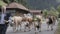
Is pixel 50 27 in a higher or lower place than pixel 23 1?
lower

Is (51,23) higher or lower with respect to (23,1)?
lower

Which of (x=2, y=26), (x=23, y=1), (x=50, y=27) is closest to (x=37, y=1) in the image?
(x=23, y=1)

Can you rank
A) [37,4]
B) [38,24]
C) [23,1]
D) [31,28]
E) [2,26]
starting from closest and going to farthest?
[2,26] < [38,24] < [31,28] < [23,1] < [37,4]

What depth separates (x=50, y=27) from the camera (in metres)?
19.8

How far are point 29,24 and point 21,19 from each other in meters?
0.94

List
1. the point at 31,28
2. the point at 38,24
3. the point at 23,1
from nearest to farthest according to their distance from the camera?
1. the point at 38,24
2. the point at 31,28
3. the point at 23,1

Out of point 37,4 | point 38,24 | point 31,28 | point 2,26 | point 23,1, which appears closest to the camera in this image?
point 2,26

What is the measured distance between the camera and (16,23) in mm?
17484

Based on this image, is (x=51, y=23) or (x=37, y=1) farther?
(x=37, y=1)

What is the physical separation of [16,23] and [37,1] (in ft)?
354

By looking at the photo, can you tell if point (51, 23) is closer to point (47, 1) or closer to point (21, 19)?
point (21, 19)

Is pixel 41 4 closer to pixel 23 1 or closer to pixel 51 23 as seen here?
pixel 23 1

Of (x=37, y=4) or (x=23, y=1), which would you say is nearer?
(x=23, y=1)

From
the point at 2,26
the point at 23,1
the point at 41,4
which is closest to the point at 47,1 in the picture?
the point at 41,4
